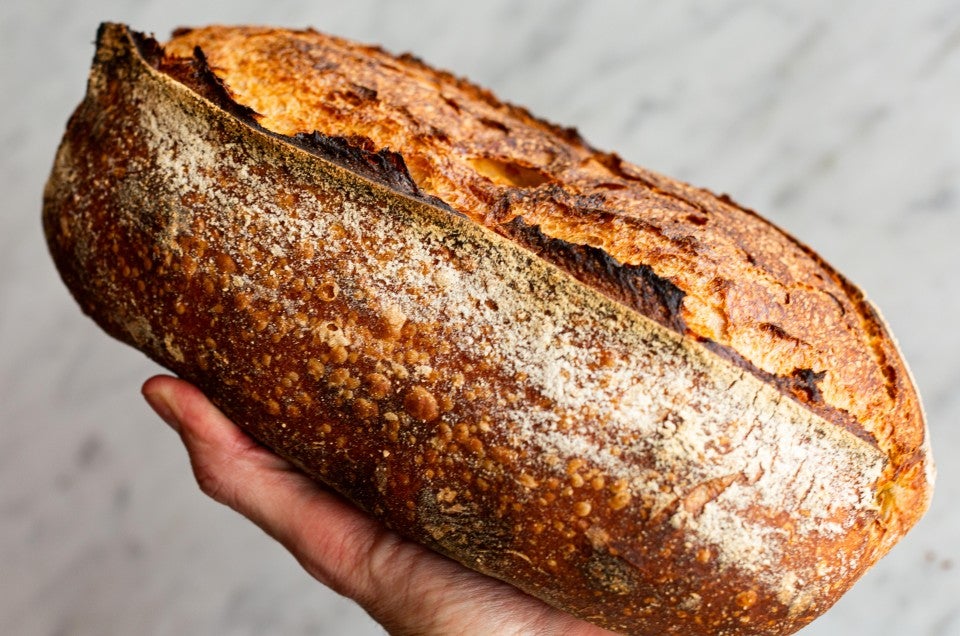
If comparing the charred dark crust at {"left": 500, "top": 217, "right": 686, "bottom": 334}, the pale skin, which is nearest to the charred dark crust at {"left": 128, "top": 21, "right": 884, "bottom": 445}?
the charred dark crust at {"left": 500, "top": 217, "right": 686, "bottom": 334}

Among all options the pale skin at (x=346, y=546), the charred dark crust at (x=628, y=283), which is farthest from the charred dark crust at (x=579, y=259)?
the pale skin at (x=346, y=546)

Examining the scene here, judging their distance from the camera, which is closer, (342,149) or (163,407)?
(342,149)

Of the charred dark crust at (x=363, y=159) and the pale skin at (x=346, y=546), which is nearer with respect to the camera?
the charred dark crust at (x=363, y=159)

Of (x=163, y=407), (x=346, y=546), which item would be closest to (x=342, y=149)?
(x=163, y=407)

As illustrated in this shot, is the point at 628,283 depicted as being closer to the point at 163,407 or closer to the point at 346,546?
the point at 346,546

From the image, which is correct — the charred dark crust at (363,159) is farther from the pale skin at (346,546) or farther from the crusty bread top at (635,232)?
the pale skin at (346,546)
